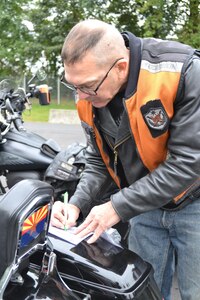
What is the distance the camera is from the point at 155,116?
161cm

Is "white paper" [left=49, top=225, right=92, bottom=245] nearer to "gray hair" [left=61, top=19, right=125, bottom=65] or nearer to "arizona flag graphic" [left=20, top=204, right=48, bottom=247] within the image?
"arizona flag graphic" [left=20, top=204, right=48, bottom=247]

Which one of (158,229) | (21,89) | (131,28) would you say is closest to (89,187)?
(158,229)

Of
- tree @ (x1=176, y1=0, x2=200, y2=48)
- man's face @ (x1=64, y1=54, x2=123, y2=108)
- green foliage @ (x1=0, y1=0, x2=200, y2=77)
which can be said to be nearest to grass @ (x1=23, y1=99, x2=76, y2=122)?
green foliage @ (x1=0, y1=0, x2=200, y2=77)

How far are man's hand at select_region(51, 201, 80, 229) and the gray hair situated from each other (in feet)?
2.12

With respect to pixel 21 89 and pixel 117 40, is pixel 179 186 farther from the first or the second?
pixel 21 89

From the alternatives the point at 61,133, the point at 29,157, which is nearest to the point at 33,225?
the point at 29,157

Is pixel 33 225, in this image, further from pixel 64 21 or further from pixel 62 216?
pixel 64 21

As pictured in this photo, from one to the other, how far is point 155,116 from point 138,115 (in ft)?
0.21

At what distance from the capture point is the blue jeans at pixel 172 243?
1.98 m

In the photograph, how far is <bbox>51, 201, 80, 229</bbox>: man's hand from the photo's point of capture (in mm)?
1899

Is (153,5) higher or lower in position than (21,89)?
lower

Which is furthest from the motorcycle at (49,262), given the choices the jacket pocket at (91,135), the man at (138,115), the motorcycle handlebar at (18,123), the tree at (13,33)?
the tree at (13,33)

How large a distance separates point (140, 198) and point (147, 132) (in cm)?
25

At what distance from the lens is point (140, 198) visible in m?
1.67
